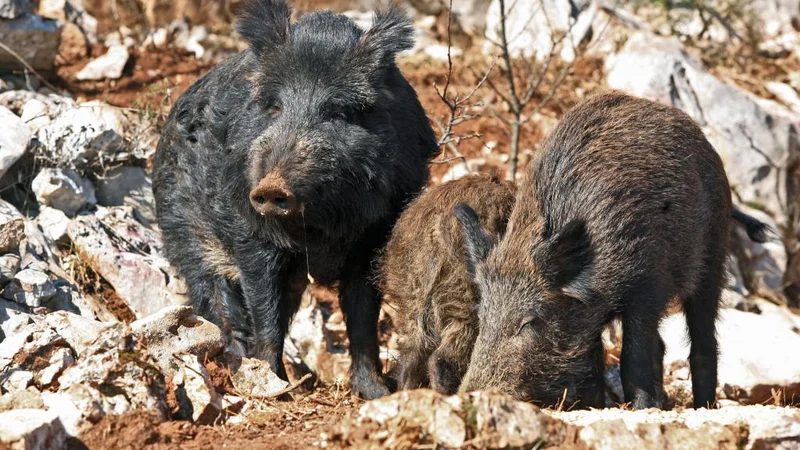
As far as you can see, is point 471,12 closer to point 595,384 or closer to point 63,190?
point 63,190

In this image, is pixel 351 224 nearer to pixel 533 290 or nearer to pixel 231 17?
pixel 533 290

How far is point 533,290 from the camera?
5.22 m

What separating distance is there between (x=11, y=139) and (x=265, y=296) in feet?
7.05

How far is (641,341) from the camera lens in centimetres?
544

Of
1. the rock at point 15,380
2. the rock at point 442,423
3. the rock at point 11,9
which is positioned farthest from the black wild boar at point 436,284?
the rock at point 11,9

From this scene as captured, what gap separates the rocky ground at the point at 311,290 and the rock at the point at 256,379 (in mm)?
10

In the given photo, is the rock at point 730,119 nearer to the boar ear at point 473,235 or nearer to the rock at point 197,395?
the boar ear at point 473,235

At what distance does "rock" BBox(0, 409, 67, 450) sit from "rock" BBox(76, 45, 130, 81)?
5.78 m

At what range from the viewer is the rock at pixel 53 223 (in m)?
7.08

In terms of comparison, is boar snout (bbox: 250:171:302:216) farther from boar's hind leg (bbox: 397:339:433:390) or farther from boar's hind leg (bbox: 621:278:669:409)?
boar's hind leg (bbox: 621:278:669:409)

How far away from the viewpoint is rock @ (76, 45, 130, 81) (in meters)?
9.53

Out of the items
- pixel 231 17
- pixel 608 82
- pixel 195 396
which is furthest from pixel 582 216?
pixel 231 17

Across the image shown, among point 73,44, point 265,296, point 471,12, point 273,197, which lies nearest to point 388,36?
point 273,197

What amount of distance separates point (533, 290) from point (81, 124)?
3793 millimetres
